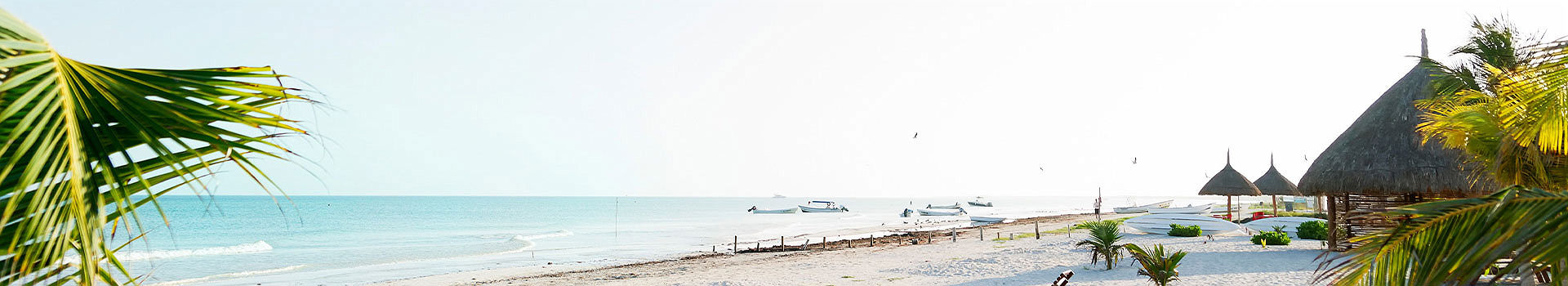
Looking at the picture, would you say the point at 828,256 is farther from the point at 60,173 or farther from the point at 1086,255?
the point at 60,173

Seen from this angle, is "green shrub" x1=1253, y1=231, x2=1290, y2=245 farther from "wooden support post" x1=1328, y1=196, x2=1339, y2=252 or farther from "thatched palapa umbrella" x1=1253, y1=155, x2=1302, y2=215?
"thatched palapa umbrella" x1=1253, y1=155, x2=1302, y2=215

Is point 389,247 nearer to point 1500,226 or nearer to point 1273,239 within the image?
point 1273,239

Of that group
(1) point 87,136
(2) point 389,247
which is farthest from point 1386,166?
(2) point 389,247

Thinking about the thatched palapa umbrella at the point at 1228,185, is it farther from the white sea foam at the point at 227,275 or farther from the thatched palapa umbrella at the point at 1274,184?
the white sea foam at the point at 227,275

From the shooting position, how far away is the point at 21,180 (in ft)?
4.17

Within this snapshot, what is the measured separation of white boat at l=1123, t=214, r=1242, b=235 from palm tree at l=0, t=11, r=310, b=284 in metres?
22.8

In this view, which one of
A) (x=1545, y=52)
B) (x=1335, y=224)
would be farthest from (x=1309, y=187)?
(x=1545, y=52)

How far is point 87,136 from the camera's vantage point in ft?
4.78

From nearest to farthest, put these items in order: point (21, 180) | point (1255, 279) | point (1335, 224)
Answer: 1. point (21, 180)
2. point (1255, 279)
3. point (1335, 224)

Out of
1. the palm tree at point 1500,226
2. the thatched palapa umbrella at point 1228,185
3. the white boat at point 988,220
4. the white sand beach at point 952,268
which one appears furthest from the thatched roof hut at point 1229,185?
the palm tree at point 1500,226

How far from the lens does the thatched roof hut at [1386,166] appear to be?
1280 centimetres

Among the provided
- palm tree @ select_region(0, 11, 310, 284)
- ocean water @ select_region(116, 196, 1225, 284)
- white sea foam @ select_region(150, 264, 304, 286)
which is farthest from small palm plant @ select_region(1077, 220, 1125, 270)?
white sea foam @ select_region(150, 264, 304, 286)

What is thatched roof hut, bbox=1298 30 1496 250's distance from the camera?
12805 millimetres

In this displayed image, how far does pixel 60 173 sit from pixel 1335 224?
54.0 feet
